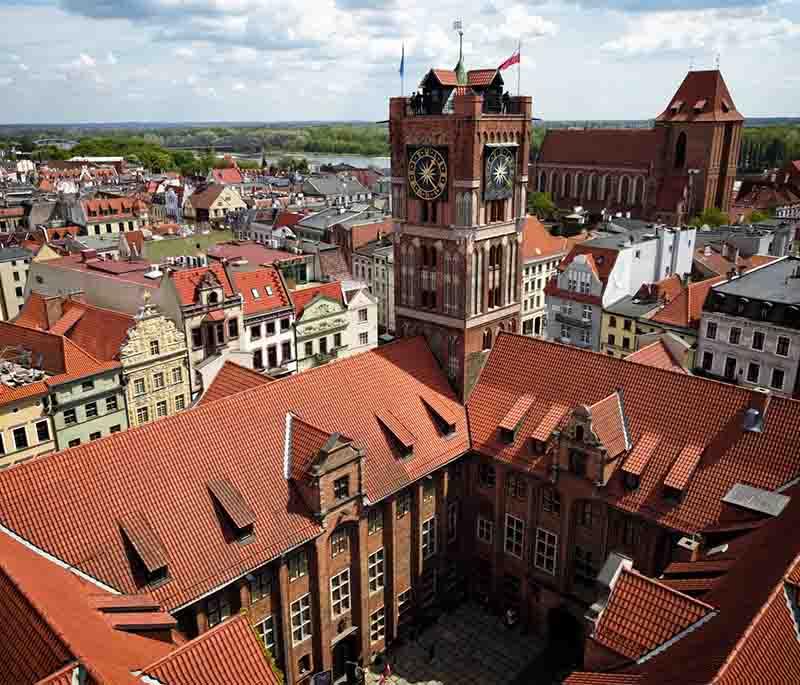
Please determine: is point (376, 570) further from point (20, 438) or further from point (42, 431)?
point (20, 438)

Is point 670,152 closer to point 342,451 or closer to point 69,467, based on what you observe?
point 342,451

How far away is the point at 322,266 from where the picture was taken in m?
81.3

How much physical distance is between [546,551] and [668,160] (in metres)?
127

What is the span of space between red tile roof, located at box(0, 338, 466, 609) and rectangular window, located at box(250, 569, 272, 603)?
1621mm

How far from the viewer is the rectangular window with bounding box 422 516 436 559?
1724 inches

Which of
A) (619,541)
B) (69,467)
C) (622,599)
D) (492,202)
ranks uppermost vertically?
(492,202)

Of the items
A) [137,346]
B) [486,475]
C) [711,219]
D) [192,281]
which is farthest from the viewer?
[711,219]

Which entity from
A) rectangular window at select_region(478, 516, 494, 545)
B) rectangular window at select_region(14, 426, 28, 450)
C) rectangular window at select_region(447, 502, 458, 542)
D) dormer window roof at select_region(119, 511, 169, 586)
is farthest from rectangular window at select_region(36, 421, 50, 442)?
rectangular window at select_region(478, 516, 494, 545)

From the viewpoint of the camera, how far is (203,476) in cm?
3344

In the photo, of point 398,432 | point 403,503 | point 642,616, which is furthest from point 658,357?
point 642,616

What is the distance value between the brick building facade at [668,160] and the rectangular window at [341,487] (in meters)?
109

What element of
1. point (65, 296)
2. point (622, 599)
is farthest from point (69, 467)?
point (65, 296)

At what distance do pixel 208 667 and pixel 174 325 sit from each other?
139 ft

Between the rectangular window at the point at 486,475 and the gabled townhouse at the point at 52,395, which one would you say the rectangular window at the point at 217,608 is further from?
the gabled townhouse at the point at 52,395
